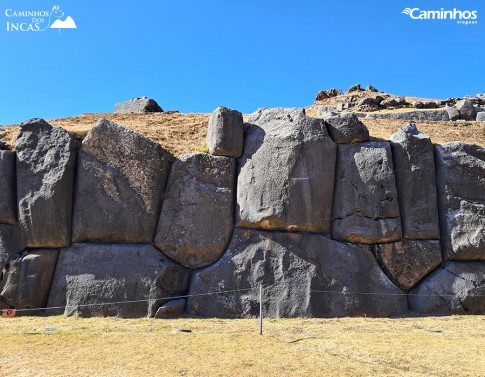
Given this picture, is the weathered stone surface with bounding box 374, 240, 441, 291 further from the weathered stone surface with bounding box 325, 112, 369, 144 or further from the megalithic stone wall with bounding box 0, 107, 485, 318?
the weathered stone surface with bounding box 325, 112, 369, 144

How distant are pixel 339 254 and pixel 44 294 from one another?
299 inches

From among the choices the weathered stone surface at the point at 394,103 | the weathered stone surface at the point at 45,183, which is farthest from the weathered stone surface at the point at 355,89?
the weathered stone surface at the point at 45,183

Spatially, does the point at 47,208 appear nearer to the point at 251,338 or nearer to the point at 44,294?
the point at 44,294

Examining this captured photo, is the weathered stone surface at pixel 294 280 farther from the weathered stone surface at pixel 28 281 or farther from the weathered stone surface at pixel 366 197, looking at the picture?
the weathered stone surface at pixel 28 281

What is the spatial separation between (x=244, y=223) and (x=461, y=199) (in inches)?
237

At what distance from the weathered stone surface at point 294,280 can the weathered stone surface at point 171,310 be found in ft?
0.82

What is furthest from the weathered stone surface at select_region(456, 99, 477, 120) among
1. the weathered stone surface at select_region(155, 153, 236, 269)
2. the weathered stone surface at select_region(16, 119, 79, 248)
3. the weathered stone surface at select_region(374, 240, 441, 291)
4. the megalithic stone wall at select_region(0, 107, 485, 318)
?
the weathered stone surface at select_region(16, 119, 79, 248)

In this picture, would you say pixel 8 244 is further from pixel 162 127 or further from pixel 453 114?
pixel 453 114

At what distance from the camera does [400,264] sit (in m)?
11.6

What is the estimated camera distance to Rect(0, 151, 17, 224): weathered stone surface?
11.6 m

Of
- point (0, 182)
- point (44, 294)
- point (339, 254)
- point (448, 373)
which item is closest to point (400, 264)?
point (339, 254)

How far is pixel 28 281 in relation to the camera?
1112 centimetres

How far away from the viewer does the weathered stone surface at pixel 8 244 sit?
446 inches

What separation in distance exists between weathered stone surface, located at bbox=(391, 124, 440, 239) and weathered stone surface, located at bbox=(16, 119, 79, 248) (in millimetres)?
8894
